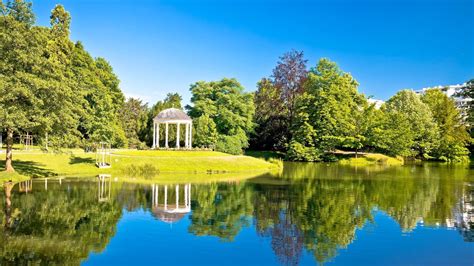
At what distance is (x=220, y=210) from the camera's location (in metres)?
25.9

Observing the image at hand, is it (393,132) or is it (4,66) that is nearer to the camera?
(4,66)

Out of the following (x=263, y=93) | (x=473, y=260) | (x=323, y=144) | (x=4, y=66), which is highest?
(x=263, y=93)

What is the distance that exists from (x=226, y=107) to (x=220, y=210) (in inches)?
2081

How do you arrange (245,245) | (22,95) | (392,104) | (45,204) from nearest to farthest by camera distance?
1. (245,245)
2. (45,204)
3. (22,95)
4. (392,104)

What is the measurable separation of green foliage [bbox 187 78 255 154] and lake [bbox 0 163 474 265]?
3998 centimetres

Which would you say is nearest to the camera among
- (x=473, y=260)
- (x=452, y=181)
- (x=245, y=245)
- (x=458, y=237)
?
(x=473, y=260)

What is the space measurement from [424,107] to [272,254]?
265 feet

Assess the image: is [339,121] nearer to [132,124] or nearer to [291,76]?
[291,76]

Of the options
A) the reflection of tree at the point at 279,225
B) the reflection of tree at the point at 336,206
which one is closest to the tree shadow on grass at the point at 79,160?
the reflection of tree at the point at 336,206

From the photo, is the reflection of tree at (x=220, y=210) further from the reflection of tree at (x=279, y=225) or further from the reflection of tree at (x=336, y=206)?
the reflection of tree at (x=336, y=206)

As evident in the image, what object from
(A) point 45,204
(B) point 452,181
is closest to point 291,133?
(B) point 452,181

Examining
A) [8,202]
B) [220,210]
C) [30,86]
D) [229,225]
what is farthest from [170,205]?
[30,86]

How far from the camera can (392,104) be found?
91.8 m

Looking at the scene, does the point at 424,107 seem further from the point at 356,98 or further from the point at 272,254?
the point at 272,254
